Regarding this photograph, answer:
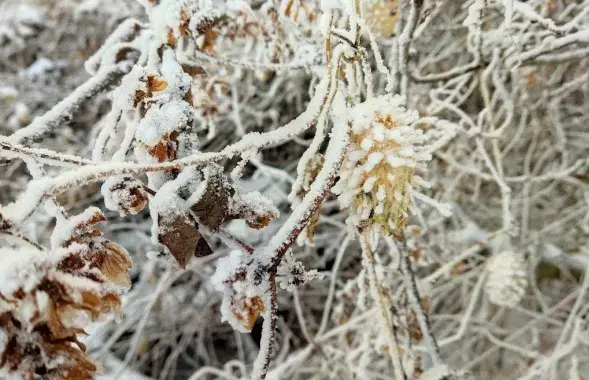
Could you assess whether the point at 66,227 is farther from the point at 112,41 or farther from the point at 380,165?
the point at 112,41

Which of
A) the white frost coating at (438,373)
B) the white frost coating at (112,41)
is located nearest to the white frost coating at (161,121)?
the white frost coating at (112,41)

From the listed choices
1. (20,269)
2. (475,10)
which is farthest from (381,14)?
(20,269)

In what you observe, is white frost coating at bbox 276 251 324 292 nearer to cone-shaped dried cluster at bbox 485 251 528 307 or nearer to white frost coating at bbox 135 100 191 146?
white frost coating at bbox 135 100 191 146

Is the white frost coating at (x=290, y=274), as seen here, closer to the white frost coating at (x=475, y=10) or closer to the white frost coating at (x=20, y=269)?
the white frost coating at (x=20, y=269)

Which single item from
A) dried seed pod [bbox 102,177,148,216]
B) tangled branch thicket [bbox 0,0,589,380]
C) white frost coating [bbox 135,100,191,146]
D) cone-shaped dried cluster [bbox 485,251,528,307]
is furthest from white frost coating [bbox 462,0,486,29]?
cone-shaped dried cluster [bbox 485,251,528,307]

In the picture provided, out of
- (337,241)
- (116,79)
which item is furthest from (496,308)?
(116,79)

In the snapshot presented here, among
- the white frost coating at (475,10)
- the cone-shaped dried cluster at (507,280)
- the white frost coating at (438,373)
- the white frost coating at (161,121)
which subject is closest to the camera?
the white frost coating at (161,121)

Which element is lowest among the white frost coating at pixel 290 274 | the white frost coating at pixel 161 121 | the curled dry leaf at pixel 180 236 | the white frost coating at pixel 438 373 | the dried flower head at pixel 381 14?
the white frost coating at pixel 438 373
